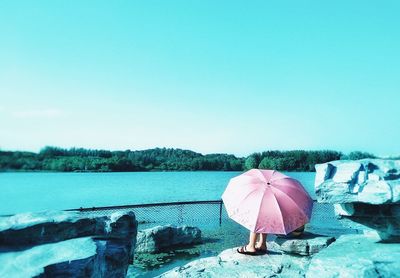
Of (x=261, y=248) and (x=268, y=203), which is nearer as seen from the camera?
(x=268, y=203)

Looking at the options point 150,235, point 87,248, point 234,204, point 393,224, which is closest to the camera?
point 393,224

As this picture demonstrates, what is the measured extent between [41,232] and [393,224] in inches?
156

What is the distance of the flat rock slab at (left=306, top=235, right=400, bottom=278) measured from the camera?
2.95 meters

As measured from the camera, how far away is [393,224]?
337 cm

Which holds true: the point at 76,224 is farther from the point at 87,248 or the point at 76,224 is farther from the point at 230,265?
the point at 230,265

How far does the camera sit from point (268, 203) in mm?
6496

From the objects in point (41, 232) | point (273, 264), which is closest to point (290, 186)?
point (273, 264)

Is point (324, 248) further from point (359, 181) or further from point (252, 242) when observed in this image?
point (252, 242)

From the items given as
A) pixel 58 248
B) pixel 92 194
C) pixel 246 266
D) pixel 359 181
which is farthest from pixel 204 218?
pixel 92 194

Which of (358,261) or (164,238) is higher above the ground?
(358,261)

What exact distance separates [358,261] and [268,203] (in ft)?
11.0

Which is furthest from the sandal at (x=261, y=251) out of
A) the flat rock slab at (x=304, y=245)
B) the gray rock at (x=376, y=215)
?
the gray rock at (x=376, y=215)

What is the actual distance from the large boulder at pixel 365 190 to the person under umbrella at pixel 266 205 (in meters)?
2.87

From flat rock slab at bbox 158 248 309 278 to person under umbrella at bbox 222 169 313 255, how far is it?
0.35 metres
